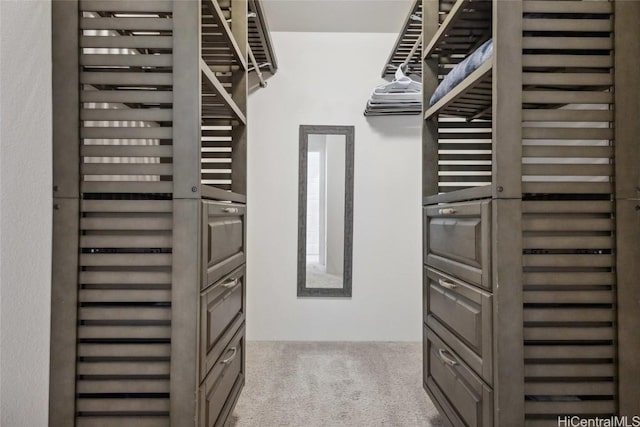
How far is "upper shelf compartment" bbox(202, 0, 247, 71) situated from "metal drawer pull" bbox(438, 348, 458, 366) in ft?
4.59

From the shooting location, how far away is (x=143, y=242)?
1.16 meters

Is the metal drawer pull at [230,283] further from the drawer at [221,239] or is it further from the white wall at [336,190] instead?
the white wall at [336,190]

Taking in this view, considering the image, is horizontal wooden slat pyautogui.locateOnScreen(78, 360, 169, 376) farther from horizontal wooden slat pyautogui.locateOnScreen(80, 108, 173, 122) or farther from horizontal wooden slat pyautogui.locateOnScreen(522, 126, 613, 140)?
horizontal wooden slat pyautogui.locateOnScreen(522, 126, 613, 140)

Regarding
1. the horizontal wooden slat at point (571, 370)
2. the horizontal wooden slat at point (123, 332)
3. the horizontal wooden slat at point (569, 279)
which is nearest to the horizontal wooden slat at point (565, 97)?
the horizontal wooden slat at point (569, 279)

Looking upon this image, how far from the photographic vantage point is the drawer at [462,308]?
1.18 m

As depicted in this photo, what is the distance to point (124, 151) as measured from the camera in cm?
117

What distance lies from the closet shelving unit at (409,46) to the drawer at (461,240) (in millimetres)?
1030

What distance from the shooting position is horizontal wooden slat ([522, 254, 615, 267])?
3.74ft

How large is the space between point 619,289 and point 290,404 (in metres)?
1.44

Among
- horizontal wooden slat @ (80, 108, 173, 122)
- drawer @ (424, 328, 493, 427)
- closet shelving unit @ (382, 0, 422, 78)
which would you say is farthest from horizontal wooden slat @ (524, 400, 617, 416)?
closet shelving unit @ (382, 0, 422, 78)

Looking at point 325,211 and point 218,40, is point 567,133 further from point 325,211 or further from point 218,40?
point 325,211

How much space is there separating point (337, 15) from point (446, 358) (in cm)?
224

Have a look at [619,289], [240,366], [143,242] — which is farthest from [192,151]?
[619,289]

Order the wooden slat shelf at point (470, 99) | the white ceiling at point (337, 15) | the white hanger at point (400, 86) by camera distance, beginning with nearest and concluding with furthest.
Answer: the wooden slat shelf at point (470, 99) < the white ceiling at point (337, 15) < the white hanger at point (400, 86)
